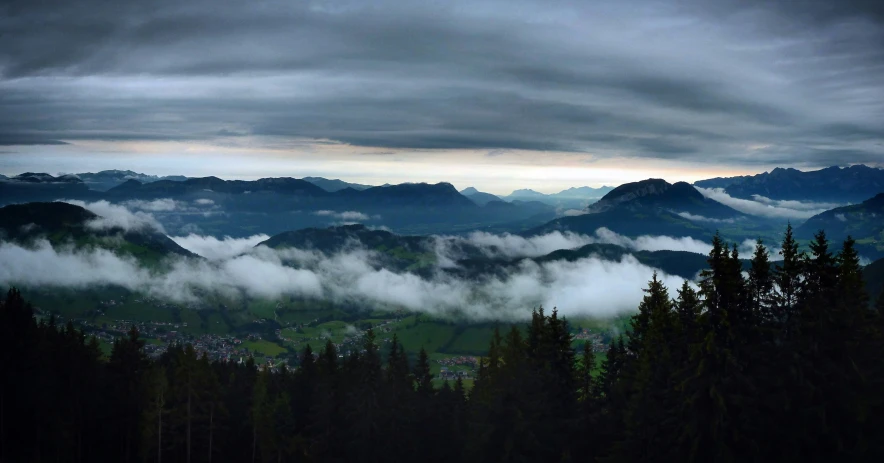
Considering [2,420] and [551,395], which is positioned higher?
[551,395]

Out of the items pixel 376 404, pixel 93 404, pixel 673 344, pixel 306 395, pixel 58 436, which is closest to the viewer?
pixel 673 344

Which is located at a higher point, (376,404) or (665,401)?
(665,401)

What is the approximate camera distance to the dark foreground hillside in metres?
28.0

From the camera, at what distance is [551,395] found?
40.6 metres

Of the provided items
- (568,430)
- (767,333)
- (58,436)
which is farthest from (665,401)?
(58,436)

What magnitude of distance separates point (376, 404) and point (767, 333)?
30007mm

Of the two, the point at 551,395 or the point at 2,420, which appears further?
the point at 2,420

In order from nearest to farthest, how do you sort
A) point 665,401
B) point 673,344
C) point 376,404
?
point 665,401 < point 673,344 < point 376,404

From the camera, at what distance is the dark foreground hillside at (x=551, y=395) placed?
28.0 meters

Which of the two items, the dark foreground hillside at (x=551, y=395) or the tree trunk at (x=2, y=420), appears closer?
the dark foreground hillside at (x=551, y=395)

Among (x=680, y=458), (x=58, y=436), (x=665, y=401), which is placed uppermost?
(x=665, y=401)

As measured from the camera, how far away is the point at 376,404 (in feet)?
160

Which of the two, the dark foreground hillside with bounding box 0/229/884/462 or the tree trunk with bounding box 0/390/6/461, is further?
the tree trunk with bounding box 0/390/6/461

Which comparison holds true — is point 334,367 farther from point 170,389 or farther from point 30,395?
point 30,395
